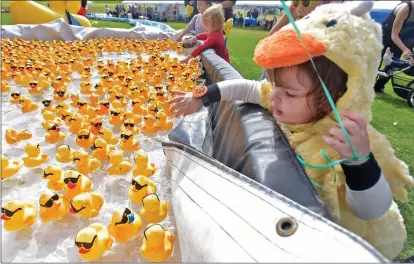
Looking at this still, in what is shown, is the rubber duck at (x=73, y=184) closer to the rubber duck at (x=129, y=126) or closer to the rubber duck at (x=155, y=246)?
the rubber duck at (x=155, y=246)

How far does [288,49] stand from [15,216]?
1.18 metres

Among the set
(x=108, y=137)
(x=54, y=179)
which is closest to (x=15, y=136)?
(x=108, y=137)

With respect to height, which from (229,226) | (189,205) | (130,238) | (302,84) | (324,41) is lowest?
(130,238)

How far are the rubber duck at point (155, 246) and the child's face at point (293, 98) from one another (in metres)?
0.62

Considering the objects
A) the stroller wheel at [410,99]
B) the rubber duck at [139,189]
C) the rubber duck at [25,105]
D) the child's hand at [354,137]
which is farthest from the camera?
the stroller wheel at [410,99]

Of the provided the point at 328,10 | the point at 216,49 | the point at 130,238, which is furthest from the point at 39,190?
the point at 216,49

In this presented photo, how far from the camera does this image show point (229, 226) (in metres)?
0.81

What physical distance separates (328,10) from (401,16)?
127 inches

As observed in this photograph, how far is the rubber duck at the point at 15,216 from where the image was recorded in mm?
1162

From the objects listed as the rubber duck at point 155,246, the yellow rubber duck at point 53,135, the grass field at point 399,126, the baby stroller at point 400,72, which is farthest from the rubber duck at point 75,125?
the baby stroller at point 400,72

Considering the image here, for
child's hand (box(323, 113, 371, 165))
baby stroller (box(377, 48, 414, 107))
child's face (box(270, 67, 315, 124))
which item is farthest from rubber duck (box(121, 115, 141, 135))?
baby stroller (box(377, 48, 414, 107))

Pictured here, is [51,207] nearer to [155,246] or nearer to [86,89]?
[155,246]

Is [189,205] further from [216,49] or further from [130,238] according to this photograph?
[216,49]

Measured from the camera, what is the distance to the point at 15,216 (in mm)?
1177
